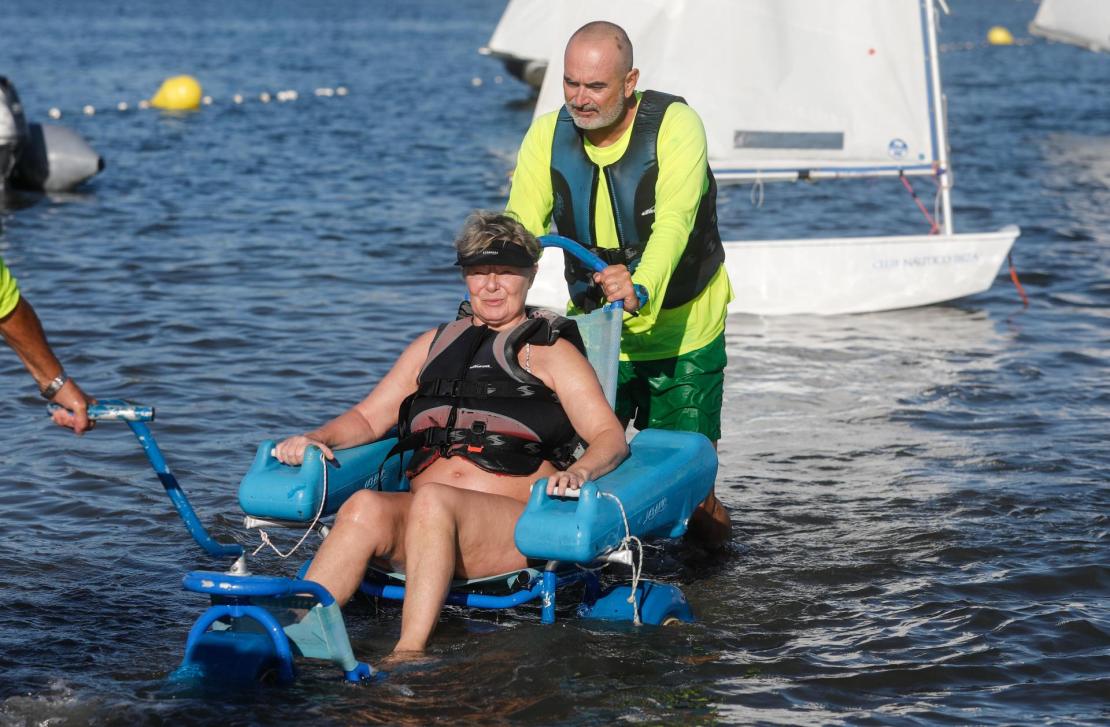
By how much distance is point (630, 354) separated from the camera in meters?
5.52

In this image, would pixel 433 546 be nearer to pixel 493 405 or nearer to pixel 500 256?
pixel 493 405

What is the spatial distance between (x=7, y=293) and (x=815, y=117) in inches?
308

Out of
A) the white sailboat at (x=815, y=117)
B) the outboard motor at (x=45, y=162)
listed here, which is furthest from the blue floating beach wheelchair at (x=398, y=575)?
the outboard motor at (x=45, y=162)

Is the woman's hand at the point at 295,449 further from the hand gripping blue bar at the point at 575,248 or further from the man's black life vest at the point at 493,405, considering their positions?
the hand gripping blue bar at the point at 575,248

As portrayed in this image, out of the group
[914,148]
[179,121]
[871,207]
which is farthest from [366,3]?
[914,148]

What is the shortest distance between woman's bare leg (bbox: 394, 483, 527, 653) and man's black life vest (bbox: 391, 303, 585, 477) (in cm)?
23

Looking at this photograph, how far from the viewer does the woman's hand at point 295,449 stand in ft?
15.4

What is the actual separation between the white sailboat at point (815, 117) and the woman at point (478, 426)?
555 cm

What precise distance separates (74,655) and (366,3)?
245ft

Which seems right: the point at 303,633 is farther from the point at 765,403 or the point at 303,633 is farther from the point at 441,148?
the point at 441,148

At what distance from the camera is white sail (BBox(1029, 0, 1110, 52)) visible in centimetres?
2159

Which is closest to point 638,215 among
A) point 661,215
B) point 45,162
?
point 661,215

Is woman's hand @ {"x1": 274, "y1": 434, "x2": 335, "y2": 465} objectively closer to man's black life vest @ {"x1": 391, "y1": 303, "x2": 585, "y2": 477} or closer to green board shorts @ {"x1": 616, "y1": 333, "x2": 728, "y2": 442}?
man's black life vest @ {"x1": 391, "y1": 303, "x2": 585, "y2": 477}

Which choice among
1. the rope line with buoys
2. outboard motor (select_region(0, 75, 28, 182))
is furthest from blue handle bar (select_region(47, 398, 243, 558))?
the rope line with buoys
